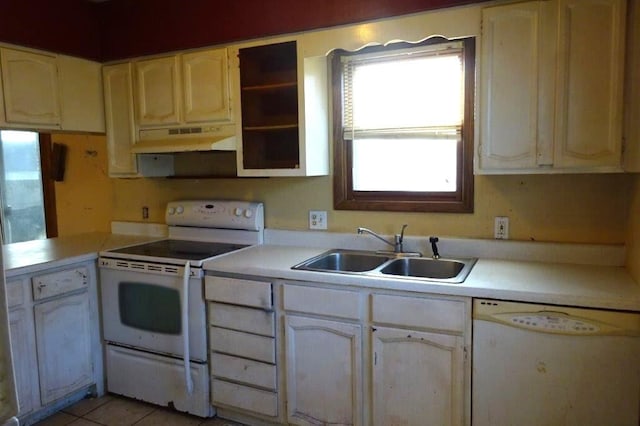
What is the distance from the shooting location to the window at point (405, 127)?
99.0 inches

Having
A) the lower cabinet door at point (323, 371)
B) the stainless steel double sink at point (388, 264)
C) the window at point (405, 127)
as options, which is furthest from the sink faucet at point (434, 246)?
the lower cabinet door at point (323, 371)

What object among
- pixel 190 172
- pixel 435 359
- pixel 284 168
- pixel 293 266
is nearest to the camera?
pixel 435 359

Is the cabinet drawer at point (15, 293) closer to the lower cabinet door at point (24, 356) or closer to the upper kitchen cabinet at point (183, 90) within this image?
the lower cabinet door at point (24, 356)

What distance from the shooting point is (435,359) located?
2027mm

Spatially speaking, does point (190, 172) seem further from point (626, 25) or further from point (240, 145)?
point (626, 25)

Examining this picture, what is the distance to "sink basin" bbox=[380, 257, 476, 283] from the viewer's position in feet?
7.87

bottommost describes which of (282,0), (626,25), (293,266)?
(293,266)

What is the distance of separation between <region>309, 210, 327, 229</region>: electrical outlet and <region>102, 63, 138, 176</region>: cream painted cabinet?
1.22 metres

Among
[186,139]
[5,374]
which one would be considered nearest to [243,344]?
[186,139]

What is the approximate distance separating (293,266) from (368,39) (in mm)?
1200

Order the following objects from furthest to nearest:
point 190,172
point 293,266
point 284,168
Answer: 1. point 190,172
2. point 284,168
3. point 293,266

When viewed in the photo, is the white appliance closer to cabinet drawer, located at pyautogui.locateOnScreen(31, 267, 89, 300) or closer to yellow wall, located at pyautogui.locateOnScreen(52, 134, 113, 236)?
cabinet drawer, located at pyautogui.locateOnScreen(31, 267, 89, 300)

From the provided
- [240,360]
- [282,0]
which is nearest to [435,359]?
[240,360]

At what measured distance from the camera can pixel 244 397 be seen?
246cm
